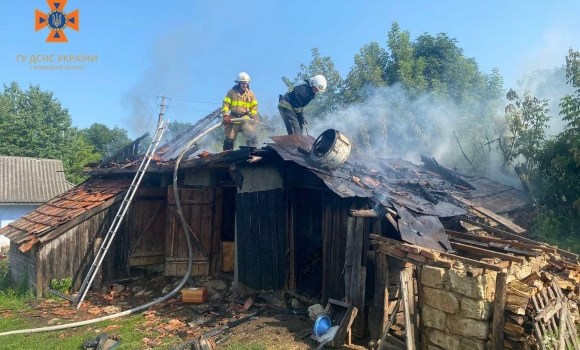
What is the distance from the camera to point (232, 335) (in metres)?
6.52

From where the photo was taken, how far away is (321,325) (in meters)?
6.00

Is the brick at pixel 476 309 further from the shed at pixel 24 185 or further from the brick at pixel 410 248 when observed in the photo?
the shed at pixel 24 185

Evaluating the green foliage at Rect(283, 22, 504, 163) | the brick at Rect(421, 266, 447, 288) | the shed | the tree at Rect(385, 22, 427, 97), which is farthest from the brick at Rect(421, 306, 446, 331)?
the shed

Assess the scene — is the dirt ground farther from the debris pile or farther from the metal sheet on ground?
the debris pile

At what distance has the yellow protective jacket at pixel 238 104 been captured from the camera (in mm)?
9570

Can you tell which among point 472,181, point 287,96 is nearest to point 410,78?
point 472,181

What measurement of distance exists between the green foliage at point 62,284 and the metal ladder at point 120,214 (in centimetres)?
65

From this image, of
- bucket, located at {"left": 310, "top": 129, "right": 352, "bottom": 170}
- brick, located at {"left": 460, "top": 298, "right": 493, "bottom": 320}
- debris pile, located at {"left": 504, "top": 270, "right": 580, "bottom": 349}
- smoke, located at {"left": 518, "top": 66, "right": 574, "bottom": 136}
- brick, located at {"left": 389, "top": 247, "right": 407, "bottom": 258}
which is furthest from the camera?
smoke, located at {"left": 518, "top": 66, "right": 574, "bottom": 136}

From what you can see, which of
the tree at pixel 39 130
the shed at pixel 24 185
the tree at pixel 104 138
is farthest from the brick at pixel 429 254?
the tree at pixel 104 138

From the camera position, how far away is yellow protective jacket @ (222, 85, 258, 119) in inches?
377

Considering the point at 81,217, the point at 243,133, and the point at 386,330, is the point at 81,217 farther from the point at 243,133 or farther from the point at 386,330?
the point at 386,330

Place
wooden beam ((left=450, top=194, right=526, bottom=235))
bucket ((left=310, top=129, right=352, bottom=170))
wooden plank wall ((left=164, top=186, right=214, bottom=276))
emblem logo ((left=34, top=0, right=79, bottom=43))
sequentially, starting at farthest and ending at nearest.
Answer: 1. emblem logo ((left=34, top=0, right=79, bottom=43))
2. wooden plank wall ((left=164, top=186, right=214, bottom=276))
3. wooden beam ((left=450, top=194, right=526, bottom=235))
4. bucket ((left=310, top=129, right=352, bottom=170))

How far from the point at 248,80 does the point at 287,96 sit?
113 centimetres

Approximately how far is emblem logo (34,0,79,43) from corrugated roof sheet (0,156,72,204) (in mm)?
10357
